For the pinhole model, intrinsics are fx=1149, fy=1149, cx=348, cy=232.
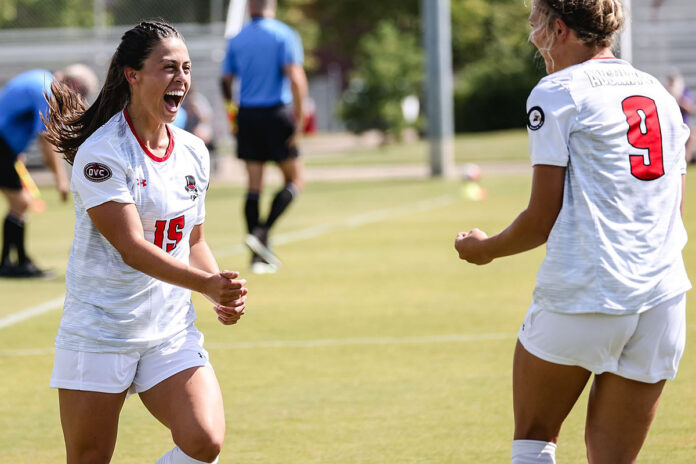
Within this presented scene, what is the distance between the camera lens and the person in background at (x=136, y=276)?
3.81 metres

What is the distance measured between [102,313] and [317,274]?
22.8ft

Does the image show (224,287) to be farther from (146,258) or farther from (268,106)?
(268,106)

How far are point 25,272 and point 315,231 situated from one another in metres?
4.53

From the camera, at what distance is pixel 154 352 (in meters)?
3.96

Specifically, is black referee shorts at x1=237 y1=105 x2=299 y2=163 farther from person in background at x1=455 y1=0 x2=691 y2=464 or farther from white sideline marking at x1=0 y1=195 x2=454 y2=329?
person in background at x1=455 y1=0 x2=691 y2=464

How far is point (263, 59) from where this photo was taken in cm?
1145

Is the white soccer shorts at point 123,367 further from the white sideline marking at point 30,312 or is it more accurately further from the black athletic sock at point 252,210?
the black athletic sock at point 252,210

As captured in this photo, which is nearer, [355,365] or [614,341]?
[614,341]

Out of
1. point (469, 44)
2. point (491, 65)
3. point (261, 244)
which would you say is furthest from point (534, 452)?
point (469, 44)

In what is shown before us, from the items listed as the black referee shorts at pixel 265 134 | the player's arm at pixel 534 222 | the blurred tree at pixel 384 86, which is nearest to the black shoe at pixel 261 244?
the black referee shorts at pixel 265 134

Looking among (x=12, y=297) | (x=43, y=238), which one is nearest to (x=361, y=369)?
(x=12, y=297)

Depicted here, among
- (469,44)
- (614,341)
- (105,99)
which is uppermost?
(105,99)

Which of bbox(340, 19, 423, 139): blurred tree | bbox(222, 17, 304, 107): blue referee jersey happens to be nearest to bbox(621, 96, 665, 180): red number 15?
bbox(222, 17, 304, 107): blue referee jersey

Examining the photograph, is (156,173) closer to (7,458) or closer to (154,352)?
(154,352)
